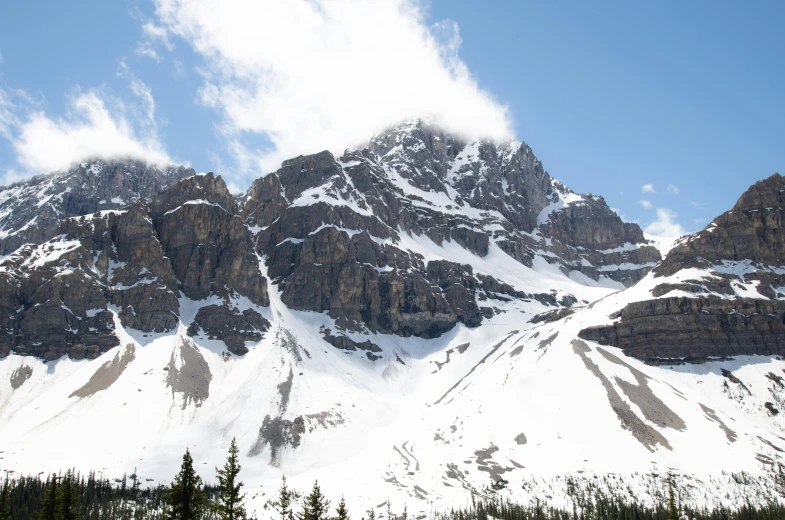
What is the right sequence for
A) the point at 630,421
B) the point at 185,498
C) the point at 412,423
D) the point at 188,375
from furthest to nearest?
the point at 188,375 → the point at 412,423 → the point at 630,421 → the point at 185,498

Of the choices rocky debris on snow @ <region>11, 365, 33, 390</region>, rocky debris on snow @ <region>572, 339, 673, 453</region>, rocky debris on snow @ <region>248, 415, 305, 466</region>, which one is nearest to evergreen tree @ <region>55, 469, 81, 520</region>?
rocky debris on snow @ <region>248, 415, 305, 466</region>

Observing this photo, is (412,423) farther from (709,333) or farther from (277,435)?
(709,333)

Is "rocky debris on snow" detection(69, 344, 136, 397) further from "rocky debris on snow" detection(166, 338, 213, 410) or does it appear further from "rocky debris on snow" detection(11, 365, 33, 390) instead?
"rocky debris on snow" detection(11, 365, 33, 390)

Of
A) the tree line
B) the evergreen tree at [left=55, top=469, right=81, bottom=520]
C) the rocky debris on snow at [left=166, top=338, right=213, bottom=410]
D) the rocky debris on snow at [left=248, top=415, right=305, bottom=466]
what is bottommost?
the tree line

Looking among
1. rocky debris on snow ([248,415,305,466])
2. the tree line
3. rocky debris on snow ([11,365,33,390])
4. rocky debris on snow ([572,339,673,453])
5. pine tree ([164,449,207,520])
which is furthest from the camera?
rocky debris on snow ([11,365,33,390])

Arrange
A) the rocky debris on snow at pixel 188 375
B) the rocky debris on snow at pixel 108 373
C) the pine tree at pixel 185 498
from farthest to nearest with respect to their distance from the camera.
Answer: the rocky debris on snow at pixel 188 375, the rocky debris on snow at pixel 108 373, the pine tree at pixel 185 498

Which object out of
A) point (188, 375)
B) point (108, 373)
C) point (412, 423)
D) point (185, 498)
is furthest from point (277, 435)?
point (185, 498)

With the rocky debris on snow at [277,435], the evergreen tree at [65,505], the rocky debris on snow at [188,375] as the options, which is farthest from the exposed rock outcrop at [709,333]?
the evergreen tree at [65,505]

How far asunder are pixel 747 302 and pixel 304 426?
141156 millimetres

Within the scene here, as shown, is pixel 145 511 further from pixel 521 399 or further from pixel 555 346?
pixel 555 346

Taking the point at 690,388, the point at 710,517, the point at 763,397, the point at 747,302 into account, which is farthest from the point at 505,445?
the point at 747,302

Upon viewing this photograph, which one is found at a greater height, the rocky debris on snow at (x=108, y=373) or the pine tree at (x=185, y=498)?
the rocky debris on snow at (x=108, y=373)

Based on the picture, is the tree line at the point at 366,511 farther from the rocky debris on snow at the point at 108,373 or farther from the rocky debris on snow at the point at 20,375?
the rocky debris on snow at the point at 20,375

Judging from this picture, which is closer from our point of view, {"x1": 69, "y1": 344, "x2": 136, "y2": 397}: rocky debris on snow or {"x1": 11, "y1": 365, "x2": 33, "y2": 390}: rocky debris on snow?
{"x1": 69, "y1": 344, "x2": 136, "y2": 397}: rocky debris on snow
